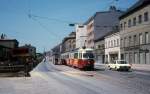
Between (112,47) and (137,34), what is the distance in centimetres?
2010

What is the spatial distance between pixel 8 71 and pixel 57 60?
52.7 metres

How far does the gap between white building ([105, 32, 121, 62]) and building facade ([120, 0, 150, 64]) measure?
392cm

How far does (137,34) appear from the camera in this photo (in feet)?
214

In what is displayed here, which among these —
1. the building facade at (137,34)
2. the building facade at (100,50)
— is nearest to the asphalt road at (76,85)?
the building facade at (137,34)

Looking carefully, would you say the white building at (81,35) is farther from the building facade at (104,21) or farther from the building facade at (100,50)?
the building facade at (100,50)

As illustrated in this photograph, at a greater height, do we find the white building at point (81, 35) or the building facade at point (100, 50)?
the white building at point (81, 35)

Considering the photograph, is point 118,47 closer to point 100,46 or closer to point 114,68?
point 100,46

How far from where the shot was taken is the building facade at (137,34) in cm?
6041

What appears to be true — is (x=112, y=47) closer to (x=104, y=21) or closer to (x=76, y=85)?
(x=104, y=21)

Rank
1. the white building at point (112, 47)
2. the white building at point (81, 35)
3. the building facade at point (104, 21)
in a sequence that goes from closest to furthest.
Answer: the white building at point (112, 47) < the building facade at point (104, 21) < the white building at point (81, 35)

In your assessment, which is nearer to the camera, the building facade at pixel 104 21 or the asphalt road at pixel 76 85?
the asphalt road at pixel 76 85

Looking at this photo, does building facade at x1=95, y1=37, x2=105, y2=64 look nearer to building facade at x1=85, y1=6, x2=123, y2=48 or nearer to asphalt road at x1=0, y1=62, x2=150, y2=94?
building facade at x1=85, y1=6, x2=123, y2=48

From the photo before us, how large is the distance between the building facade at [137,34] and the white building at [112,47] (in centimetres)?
392

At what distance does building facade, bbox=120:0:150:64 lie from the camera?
6041cm
